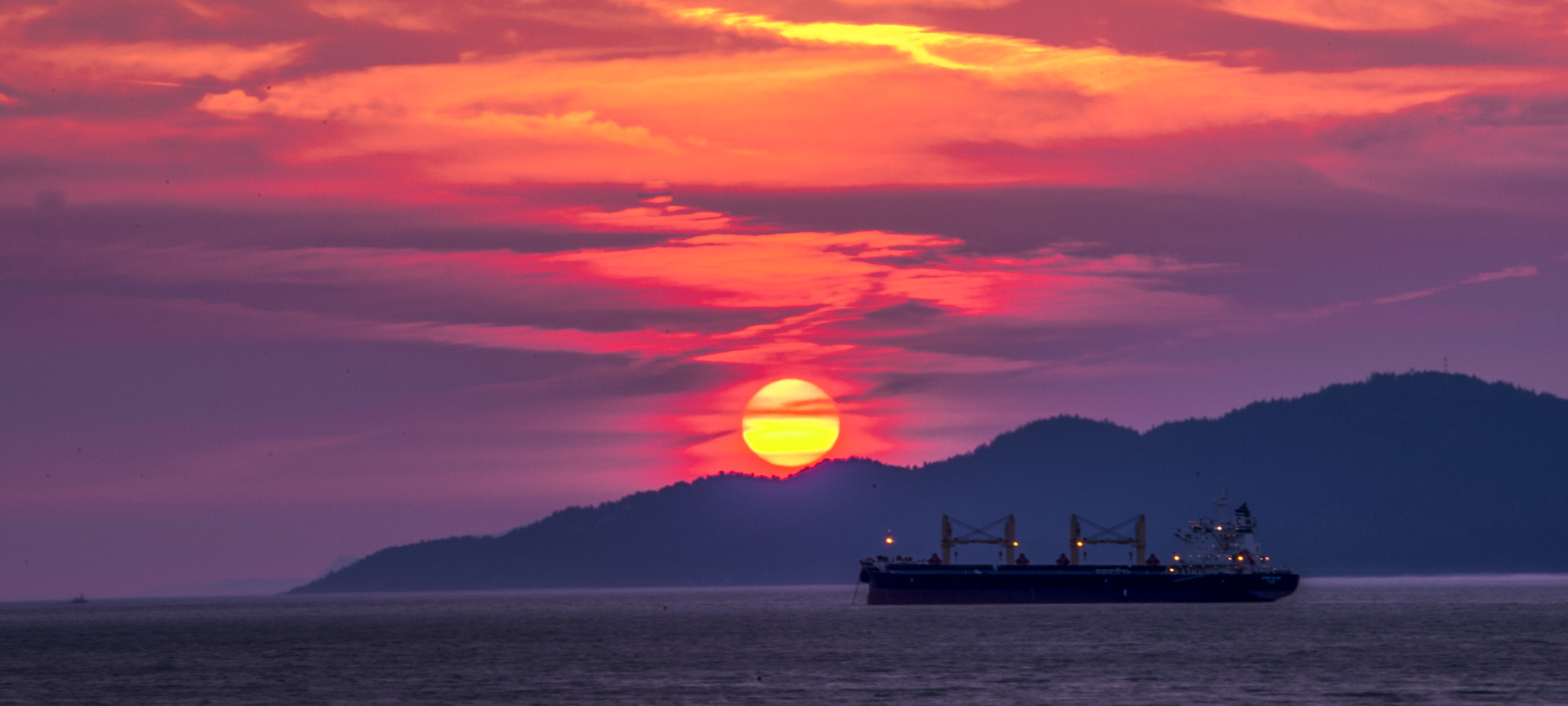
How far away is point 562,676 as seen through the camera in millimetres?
104688

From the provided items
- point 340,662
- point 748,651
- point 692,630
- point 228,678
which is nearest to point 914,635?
point 748,651

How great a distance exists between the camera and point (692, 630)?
170375 millimetres

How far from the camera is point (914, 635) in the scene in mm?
141125

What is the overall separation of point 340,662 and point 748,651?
98.6 ft

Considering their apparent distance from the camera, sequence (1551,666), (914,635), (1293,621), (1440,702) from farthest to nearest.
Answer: (1293,621)
(914,635)
(1551,666)
(1440,702)

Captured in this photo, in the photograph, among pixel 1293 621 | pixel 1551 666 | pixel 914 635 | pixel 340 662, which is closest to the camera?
pixel 1551 666

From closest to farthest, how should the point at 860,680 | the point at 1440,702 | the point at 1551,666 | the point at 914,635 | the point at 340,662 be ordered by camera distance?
the point at 1440,702 → the point at 860,680 → the point at 1551,666 → the point at 340,662 → the point at 914,635

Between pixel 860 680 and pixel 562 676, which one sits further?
pixel 562 676

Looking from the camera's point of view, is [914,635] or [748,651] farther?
[914,635]

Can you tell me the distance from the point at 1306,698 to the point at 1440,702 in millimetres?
6301

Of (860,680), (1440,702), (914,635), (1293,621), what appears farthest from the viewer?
(1293,621)

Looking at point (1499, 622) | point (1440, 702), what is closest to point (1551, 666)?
point (1440, 702)

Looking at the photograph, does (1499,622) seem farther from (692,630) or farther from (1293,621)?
(692,630)

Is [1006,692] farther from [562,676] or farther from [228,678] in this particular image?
[228,678]
